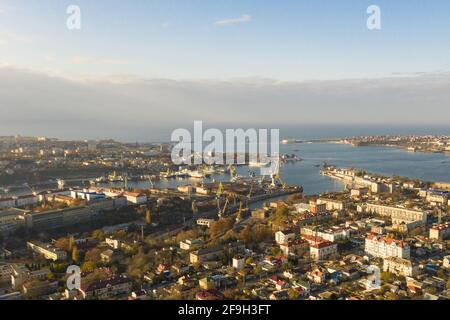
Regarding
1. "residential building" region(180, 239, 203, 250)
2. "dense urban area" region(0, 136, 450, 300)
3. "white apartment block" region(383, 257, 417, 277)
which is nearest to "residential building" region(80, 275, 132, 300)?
"dense urban area" region(0, 136, 450, 300)

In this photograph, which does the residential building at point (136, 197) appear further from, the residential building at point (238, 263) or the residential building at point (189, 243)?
the residential building at point (238, 263)

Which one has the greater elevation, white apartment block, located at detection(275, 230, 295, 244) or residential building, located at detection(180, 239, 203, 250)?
white apartment block, located at detection(275, 230, 295, 244)

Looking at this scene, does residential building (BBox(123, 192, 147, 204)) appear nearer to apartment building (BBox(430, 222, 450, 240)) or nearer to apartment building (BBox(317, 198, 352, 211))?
apartment building (BBox(317, 198, 352, 211))

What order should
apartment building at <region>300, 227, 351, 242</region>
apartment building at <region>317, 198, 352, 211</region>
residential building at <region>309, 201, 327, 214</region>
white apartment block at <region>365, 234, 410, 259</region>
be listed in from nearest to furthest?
white apartment block at <region>365, 234, 410, 259</region>, apartment building at <region>300, 227, 351, 242</region>, residential building at <region>309, 201, 327, 214</region>, apartment building at <region>317, 198, 352, 211</region>

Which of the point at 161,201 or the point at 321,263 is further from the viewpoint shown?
the point at 161,201

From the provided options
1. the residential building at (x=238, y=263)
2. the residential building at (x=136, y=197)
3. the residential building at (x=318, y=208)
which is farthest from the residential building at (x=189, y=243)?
the residential building at (x=136, y=197)

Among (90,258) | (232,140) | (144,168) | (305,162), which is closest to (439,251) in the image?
(90,258)

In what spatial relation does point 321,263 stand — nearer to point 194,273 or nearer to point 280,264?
point 280,264
